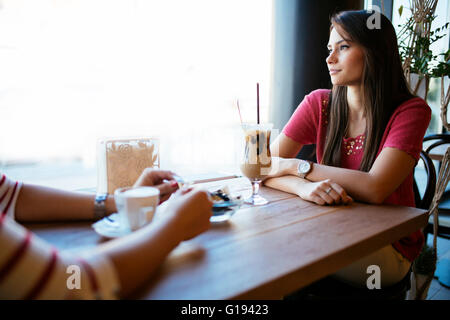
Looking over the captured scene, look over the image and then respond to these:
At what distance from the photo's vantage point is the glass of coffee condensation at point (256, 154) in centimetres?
111

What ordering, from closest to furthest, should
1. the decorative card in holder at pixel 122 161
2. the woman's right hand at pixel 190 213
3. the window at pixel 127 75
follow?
the woman's right hand at pixel 190 213 → the decorative card in holder at pixel 122 161 → the window at pixel 127 75

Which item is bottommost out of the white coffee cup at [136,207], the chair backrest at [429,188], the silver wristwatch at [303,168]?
the chair backrest at [429,188]

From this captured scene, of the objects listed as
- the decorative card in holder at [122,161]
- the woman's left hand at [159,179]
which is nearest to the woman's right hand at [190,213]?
the woman's left hand at [159,179]

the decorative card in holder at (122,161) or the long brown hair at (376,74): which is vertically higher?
the long brown hair at (376,74)

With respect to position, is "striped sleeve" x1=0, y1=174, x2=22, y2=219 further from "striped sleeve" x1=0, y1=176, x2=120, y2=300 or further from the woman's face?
the woman's face

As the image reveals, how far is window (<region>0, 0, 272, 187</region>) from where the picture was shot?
7.52ft

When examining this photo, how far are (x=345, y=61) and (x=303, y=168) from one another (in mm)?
539

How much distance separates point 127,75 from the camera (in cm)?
255

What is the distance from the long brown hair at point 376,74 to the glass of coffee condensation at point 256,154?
531mm

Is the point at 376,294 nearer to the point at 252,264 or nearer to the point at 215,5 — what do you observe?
the point at 252,264

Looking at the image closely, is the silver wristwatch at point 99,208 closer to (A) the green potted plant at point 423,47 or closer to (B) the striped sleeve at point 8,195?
(B) the striped sleeve at point 8,195

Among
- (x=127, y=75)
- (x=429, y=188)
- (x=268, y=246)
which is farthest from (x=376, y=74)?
(x=127, y=75)
